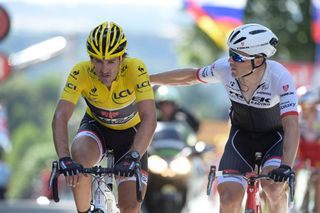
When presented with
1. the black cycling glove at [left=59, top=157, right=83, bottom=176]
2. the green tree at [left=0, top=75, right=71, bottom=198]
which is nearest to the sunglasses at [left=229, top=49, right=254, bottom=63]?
the black cycling glove at [left=59, top=157, right=83, bottom=176]

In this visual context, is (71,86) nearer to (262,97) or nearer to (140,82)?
(140,82)

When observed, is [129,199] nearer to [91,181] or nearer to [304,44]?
[91,181]

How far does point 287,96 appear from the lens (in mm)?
10617

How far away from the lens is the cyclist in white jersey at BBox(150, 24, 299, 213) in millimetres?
10508

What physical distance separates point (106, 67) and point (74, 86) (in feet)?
1.50

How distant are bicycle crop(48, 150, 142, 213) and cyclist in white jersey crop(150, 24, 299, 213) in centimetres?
98

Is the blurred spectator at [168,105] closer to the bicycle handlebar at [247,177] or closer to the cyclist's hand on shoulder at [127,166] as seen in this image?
the bicycle handlebar at [247,177]

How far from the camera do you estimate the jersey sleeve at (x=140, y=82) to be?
34.4ft

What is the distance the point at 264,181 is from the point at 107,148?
1370mm

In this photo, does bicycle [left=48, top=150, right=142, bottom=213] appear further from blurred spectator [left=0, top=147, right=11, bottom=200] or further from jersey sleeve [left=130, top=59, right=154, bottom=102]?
blurred spectator [left=0, top=147, right=11, bottom=200]

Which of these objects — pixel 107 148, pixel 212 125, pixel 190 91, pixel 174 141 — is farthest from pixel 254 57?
pixel 190 91

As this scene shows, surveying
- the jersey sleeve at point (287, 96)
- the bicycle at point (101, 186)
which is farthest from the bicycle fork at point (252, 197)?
the bicycle at point (101, 186)

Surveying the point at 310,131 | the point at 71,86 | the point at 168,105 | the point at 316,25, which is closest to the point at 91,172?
the point at 71,86

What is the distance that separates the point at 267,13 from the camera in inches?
1428
